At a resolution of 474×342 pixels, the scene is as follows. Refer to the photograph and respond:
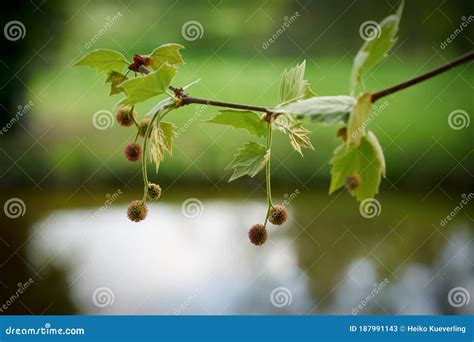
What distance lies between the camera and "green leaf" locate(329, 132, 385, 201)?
387mm

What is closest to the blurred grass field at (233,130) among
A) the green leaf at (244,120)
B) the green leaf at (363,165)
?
the green leaf at (244,120)

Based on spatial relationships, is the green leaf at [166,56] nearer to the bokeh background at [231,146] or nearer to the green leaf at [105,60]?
the green leaf at [105,60]

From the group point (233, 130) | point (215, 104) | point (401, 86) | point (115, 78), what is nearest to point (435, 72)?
point (401, 86)

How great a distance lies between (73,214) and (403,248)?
1.49m

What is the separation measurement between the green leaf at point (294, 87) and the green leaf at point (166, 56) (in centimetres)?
10

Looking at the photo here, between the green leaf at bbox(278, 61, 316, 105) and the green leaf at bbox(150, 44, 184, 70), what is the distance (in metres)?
0.10

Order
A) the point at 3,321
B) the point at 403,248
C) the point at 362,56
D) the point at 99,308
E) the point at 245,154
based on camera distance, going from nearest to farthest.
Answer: the point at 362,56 → the point at 245,154 → the point at 3,321 → the point at 99,308 → the point at 403,248

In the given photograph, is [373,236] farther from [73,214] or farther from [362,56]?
[362,56]

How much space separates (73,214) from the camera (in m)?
2.71

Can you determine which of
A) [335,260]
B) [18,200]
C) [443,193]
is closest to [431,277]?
[335,260]

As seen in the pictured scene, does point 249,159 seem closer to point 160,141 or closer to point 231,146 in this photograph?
point 160,141

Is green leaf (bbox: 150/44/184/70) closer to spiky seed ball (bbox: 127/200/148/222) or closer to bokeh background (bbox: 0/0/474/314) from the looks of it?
spiky seed ball (bbox: 127/200/148/222)

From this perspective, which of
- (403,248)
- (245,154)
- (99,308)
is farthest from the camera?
(403,248)

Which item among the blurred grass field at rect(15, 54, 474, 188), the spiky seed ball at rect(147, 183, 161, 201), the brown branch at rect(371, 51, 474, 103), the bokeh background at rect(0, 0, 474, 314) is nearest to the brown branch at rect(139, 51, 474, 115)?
the brown branch at rect(371, 51, 474, 103)
